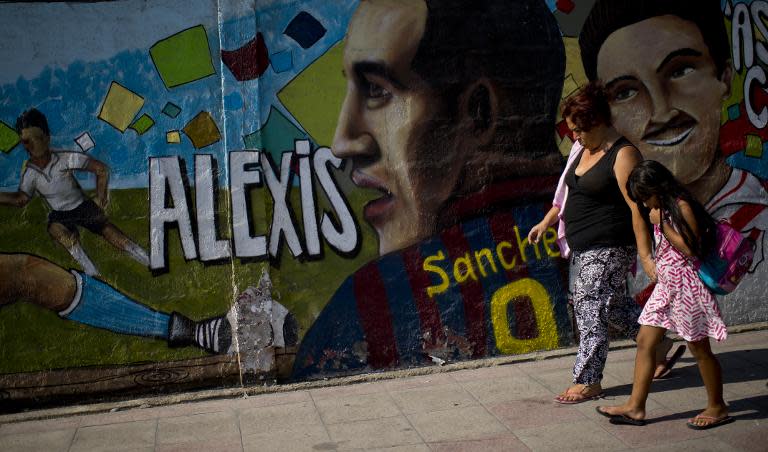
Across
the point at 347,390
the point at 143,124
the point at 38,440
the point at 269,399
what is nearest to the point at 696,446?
the point at 347,390

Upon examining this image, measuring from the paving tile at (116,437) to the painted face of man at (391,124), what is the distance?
198cm

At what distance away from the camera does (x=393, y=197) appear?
599 cm

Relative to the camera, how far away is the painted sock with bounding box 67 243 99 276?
18.1ft

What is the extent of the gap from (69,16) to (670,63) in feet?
14.0

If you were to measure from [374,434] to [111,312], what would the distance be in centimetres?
195

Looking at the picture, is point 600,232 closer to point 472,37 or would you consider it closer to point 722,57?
point 472,37

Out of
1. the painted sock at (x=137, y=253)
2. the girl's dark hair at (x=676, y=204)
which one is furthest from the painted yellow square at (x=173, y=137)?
the girl's dark hair at (x=676, y=204)

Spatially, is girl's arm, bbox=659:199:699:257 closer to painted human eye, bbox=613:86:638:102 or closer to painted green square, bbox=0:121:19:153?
painted human eye, bbox=613:86:638:102

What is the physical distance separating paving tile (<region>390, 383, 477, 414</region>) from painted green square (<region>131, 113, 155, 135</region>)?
237cm

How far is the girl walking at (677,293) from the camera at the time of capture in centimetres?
457

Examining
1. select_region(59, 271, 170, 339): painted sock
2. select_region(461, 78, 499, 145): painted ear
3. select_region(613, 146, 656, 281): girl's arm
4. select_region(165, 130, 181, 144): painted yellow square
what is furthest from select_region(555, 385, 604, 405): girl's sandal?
select_region(165, 130, 181, 144): painted yellow square

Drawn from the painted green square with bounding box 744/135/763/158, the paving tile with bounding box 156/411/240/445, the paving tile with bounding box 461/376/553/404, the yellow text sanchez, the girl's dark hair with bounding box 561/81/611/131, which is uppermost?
the girl's dark hair with bounding box 561/81/611/131

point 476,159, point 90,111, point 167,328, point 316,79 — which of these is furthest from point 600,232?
point 90,111

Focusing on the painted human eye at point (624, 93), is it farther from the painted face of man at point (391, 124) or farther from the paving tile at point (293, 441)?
the paving tile at point (293, 441)
